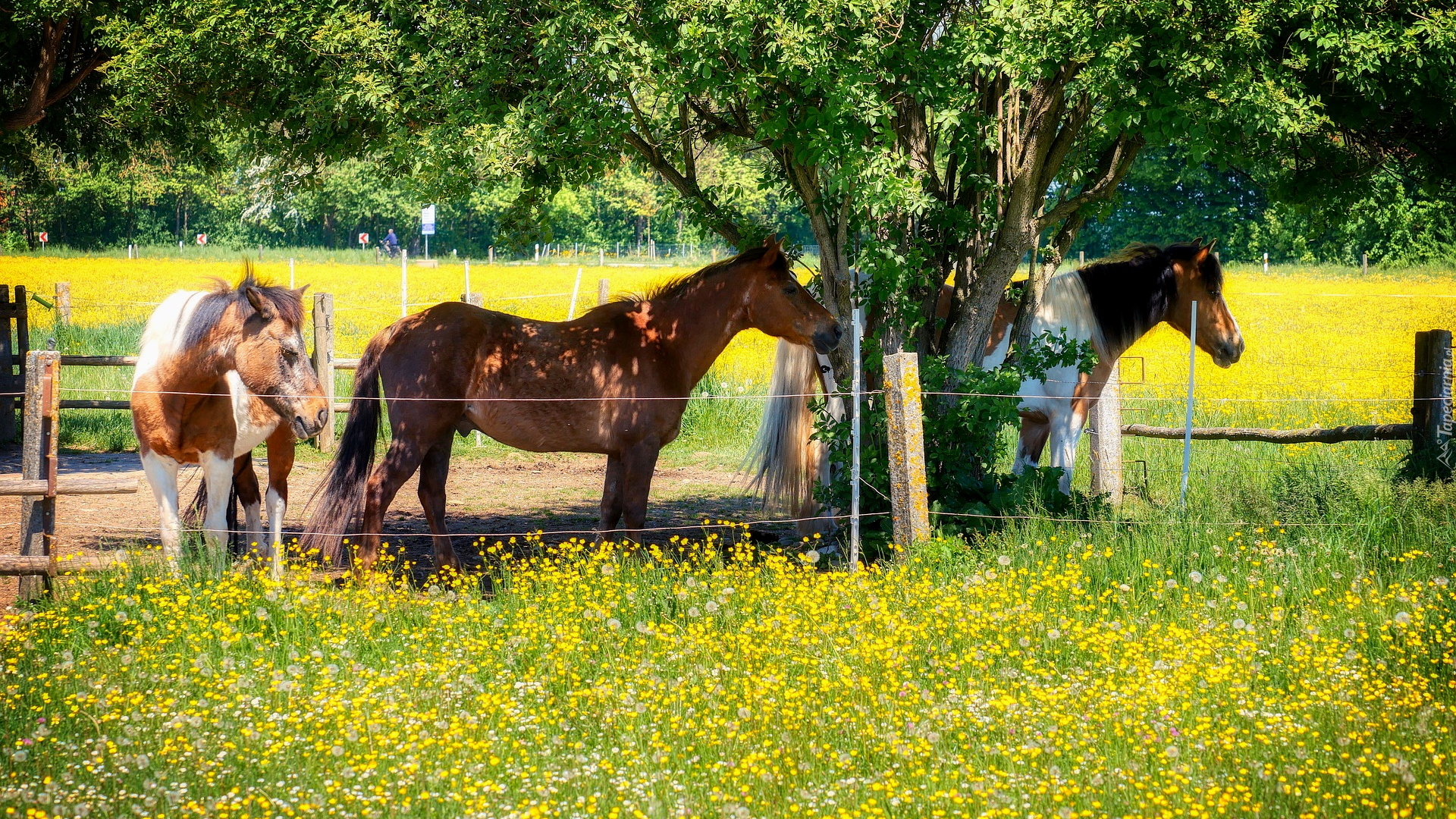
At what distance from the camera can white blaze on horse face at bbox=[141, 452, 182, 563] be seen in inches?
254

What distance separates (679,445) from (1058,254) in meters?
6.00

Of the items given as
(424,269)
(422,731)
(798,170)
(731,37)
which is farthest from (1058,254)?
(424,269)

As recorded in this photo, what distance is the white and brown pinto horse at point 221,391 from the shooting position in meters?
6.28

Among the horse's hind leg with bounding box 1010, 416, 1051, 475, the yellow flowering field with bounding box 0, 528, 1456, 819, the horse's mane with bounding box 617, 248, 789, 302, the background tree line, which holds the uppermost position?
the background tree line

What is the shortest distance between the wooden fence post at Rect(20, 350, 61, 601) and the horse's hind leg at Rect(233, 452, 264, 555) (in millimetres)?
1036

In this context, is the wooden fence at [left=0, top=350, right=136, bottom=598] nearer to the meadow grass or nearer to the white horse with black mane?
the meadow grass

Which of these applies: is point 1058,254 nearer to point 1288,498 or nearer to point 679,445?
point 1288,498

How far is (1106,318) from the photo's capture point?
8.84m

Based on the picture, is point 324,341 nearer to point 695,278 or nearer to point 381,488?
point 381,488

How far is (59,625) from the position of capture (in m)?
5.54

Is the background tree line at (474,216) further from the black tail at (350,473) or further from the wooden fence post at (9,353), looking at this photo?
the black tail at (350,473)

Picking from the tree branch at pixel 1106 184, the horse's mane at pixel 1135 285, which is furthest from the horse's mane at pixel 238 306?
the horse's mane at pixel 1135 285

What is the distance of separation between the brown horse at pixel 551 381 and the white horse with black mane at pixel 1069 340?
1192 millimetres

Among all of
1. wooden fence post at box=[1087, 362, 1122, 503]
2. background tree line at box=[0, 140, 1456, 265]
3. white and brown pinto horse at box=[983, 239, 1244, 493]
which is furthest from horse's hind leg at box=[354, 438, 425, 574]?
background tree line at box=[0, 140, 1456, 265]
